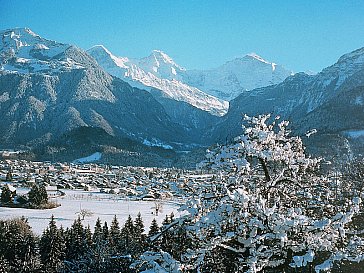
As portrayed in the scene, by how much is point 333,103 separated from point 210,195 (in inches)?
8138

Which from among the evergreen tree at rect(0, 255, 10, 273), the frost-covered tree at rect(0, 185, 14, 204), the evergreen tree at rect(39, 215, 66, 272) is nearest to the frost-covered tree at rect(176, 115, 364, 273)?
the evergreen tree at rect(0, 255, 10, 273)

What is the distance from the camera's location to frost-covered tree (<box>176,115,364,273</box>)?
6633 mm

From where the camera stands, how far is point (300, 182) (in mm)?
7902

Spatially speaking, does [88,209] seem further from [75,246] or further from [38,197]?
[75,246]

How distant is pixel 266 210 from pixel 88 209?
146 ft

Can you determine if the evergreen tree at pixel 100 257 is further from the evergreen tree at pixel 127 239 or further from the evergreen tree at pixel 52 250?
the evergreen tree at pixel 52 250

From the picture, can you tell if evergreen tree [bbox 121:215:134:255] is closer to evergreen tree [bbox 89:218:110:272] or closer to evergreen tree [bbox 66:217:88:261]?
evergreen tree [bbox 89:218:110:272]

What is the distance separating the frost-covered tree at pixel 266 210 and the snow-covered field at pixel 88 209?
1186 inches

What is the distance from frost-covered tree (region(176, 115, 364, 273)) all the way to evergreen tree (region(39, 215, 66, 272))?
26.1 metres

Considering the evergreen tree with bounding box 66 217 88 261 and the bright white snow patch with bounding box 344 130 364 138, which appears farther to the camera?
the bright white snow patch with bounding box 344 130 364 138

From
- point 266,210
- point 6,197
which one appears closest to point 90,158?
point 6,197

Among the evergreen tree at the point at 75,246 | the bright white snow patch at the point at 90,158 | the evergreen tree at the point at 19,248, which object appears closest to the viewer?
the evergreen tree at the point at 19,248

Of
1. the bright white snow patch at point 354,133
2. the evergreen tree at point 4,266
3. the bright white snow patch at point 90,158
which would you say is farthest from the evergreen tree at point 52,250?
the bright white snow patch at point 90,158

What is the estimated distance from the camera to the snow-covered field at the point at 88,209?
4119 cm
